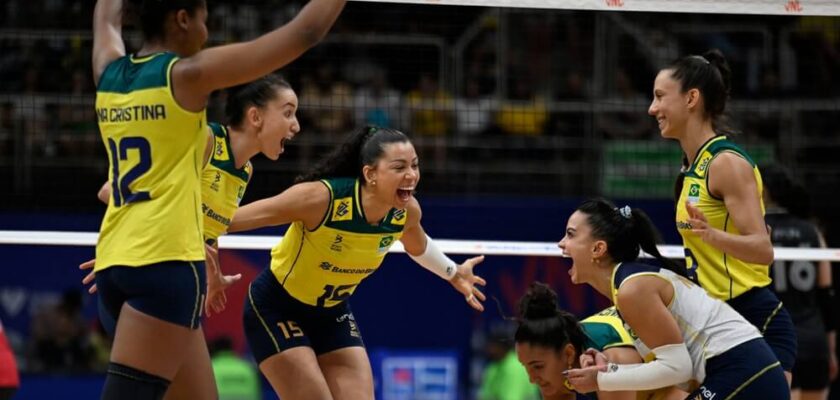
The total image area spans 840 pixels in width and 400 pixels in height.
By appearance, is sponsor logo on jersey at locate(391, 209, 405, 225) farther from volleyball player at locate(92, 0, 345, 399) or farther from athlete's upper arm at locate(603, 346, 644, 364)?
volleyball player at locate(92, 0, 345, 399)

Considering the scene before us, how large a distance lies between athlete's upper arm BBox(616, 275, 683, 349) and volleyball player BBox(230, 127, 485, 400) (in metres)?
1.43

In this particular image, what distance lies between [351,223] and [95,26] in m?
1.76

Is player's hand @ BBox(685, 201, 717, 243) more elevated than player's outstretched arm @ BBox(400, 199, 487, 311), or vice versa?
player's hand @ BBox(685, 201, 717, 243)

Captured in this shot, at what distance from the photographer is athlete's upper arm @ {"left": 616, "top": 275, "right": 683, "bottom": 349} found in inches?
186

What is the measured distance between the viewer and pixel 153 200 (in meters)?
3.97

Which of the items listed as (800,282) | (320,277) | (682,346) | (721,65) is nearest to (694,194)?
(721,65)

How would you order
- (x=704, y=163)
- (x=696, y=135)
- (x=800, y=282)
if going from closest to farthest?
(x=704, y=163), (x=696, y=135), (x=800, y=282)

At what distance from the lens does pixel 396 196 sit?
5.84 m

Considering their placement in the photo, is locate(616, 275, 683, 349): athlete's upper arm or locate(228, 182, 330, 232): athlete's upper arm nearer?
locate(616, 275, 683, 349): athlete's upper arm

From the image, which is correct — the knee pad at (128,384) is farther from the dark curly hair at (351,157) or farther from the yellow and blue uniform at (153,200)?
the dark curly hair at (351,157)

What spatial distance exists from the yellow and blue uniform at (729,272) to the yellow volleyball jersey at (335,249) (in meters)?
1.40

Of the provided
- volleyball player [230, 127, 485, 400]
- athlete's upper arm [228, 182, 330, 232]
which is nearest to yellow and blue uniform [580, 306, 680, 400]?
volleyball player [230, 127, 485, 400]

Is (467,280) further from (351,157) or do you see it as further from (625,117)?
(625,117)

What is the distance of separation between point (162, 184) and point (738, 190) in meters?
2.57
